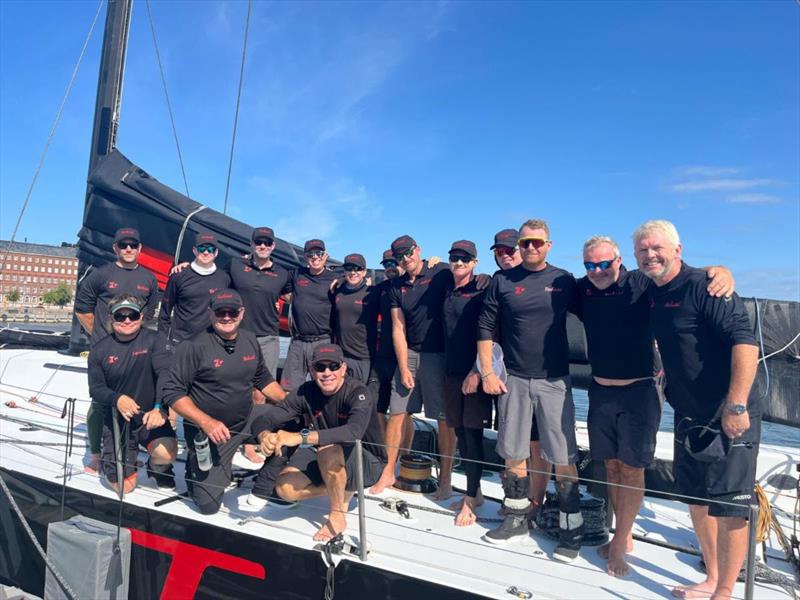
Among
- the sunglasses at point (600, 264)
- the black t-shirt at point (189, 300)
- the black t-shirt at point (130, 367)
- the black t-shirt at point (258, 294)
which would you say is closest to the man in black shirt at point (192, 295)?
the black t-shirt at point (189, 300)

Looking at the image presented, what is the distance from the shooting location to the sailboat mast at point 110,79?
239 inches

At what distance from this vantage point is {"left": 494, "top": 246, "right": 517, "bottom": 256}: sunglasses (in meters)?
3.28

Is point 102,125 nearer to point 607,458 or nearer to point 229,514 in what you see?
point 229,514

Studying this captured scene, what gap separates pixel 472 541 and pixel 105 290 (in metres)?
3.28

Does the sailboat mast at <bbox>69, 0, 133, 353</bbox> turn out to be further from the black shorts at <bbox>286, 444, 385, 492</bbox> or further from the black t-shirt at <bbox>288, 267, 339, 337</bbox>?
the black shorts at <bbox>286, 444, 385, 492</bbox>

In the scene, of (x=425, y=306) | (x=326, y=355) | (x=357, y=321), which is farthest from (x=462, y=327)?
(x=357, y=321)

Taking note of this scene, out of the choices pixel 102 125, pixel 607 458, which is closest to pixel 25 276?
pixel 102 125

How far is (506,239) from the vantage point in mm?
3275

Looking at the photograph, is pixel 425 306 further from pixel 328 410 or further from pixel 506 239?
pixel 328 410

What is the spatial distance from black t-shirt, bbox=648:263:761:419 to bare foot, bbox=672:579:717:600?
78 centimetres

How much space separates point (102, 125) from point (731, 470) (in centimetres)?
676

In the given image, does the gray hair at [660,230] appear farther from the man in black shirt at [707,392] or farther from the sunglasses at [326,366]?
the sunglasses at [326,366]

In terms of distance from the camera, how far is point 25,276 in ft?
289

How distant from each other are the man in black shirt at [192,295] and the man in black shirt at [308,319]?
63 cm
